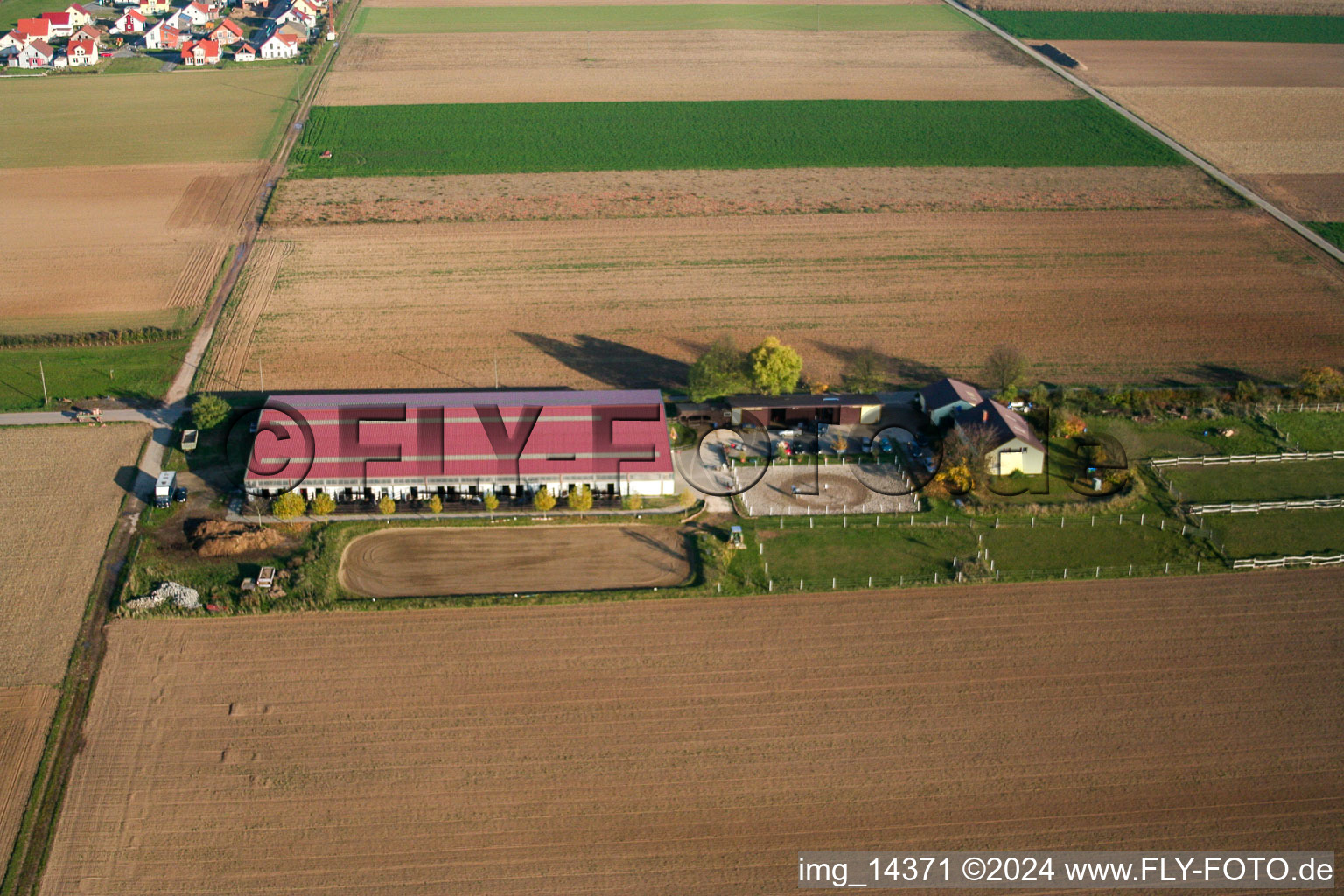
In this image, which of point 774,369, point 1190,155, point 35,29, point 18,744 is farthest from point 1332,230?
point 35,29

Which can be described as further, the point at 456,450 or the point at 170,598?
the point at 456,450

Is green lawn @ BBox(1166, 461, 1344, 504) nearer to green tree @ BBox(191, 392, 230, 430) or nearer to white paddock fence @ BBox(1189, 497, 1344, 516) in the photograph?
white paddock fence @ BBox(1189, 497, 1344, 516)

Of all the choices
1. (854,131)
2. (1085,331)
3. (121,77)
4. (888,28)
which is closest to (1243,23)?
(888,28)

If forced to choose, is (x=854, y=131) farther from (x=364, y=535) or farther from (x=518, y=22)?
(x=364, y=535)

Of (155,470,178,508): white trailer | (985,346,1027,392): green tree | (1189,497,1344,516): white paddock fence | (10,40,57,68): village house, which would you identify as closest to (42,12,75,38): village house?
(10,40,57,68): village house

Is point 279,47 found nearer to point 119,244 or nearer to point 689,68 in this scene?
point 689,68

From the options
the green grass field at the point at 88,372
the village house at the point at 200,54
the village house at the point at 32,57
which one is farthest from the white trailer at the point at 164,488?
the village house at the point at 32,57

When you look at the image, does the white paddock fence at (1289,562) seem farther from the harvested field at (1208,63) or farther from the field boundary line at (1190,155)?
the harvested field at (1208,63)
